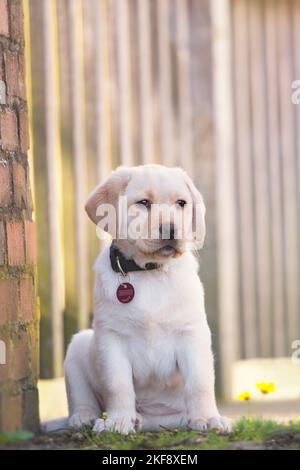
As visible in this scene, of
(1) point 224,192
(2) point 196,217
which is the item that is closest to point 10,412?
(2) point 196,217

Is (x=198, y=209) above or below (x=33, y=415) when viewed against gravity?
above

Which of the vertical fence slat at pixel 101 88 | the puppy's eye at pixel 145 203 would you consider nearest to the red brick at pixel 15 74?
the puppy's eye at pixel 145 203

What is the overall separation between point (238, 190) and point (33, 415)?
3551mm

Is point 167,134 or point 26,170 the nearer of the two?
point 26,170

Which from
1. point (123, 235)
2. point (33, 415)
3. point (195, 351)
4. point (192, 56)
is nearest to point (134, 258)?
point (123, 235)

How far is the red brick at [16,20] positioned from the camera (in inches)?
135

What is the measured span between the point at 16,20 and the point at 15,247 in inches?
31.9

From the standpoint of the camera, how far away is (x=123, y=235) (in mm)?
3502

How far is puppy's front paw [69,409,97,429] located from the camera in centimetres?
362

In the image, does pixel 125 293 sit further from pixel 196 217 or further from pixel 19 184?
pixel 19 184

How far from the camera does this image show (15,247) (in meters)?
3.34

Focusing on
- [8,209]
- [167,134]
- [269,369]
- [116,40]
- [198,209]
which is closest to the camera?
[8,209]

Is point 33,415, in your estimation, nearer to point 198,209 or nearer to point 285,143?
point 198,209

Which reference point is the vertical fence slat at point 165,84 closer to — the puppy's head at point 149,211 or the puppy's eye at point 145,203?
the puppy's head at point 149,211
